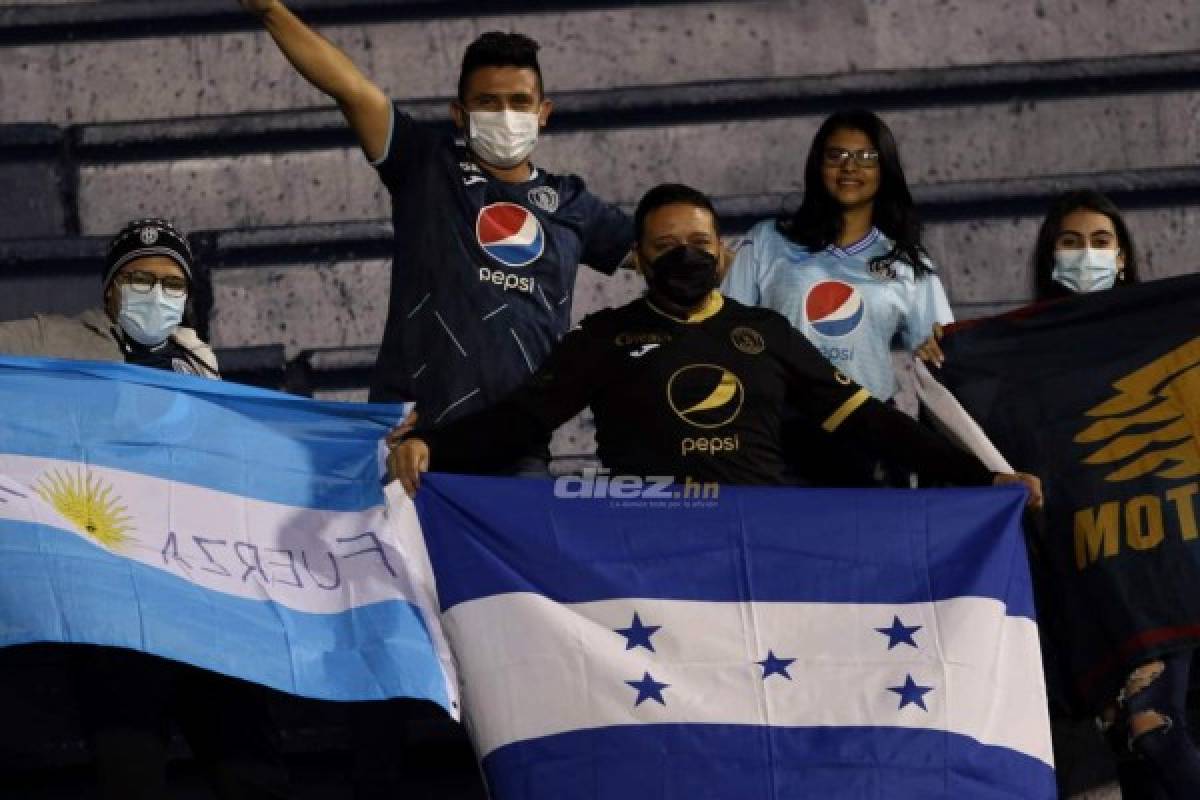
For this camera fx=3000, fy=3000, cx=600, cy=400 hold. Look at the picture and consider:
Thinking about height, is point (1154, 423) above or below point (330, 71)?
below

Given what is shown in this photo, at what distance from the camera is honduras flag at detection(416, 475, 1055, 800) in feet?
26.8

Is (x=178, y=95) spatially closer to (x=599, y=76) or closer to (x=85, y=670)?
(x=599, y=76)

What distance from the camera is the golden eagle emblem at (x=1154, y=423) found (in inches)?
349

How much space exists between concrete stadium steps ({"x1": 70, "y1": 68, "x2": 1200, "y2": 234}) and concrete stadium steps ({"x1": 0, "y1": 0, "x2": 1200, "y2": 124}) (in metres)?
0.40

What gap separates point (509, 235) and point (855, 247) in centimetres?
116

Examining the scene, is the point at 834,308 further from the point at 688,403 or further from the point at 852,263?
the point at 688,403

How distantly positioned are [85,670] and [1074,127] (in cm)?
567

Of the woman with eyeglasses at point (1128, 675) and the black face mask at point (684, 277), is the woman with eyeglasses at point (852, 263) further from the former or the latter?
the black face mask at point (684, 277)

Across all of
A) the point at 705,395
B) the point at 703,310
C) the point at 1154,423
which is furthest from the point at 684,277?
the point at 1154,423

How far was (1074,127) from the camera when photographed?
1244 centimetres

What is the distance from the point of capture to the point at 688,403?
8477 mm

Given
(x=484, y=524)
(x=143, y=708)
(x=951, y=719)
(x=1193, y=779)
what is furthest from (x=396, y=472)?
(x=1193, y=779)

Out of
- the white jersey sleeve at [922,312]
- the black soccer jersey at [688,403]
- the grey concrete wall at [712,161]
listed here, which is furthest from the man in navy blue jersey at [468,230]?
Answer: the grey concrete wall at [712,161]

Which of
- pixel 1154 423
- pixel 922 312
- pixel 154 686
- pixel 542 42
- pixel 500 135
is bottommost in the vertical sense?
pixel 154 686
